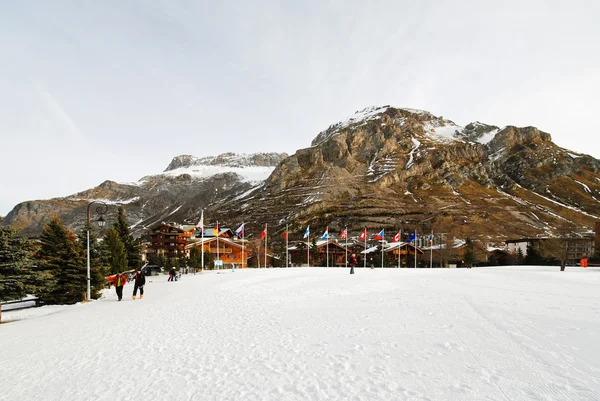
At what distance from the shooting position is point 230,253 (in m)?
79.1

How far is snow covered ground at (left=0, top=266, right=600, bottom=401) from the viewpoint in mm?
5754

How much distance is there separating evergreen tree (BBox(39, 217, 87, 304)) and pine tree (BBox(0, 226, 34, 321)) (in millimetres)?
5354

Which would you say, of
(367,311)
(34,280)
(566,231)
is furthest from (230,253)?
(566,231)

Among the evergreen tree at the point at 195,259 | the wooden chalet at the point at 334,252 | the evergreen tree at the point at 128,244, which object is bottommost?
the wooden chalet at the point at 334,252

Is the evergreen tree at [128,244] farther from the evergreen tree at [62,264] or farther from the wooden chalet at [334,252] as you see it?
the wooden chalet at [334,252]

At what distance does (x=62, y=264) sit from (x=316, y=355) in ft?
68.8

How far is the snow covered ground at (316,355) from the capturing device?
5754 mm

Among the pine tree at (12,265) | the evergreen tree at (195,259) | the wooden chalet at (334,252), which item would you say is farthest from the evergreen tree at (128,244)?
the wooden chalet at (334,252)

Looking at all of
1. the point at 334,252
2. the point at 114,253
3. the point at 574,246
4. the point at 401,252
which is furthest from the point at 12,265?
the point at 574,246

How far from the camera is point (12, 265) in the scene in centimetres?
1537

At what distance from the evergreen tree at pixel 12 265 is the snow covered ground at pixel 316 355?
8.51 feet

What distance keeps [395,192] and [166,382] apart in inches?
7159

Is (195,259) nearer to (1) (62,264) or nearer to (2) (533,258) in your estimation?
(1) (62,264)

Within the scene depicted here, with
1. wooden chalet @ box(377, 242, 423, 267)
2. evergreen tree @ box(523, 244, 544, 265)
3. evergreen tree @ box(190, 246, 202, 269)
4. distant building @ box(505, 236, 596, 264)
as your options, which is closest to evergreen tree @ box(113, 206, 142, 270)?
evergreen tree @ box(190, 246, 202, 269)
